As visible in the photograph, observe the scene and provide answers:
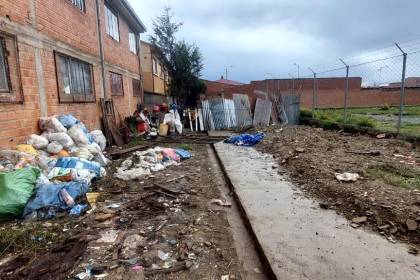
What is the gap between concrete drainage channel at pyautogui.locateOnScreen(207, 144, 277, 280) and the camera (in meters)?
2.62

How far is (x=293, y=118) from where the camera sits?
15.2m

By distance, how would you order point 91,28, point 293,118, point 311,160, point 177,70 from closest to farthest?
point 311,160 → point 91,28 → point 293,118 → point 177,70

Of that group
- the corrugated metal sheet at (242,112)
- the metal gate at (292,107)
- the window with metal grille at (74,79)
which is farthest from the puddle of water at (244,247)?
the metal gate at (292,107)

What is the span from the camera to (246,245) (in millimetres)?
3158

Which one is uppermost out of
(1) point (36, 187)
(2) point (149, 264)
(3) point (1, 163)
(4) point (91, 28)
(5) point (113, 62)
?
(4) point (91, 28)

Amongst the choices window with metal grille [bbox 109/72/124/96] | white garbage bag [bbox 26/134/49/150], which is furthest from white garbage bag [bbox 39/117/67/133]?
window with metal grille [bbox 109/72/124/96]

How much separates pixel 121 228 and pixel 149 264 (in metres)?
0.94

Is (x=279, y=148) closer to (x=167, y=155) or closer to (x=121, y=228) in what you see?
(x=167, y=155)

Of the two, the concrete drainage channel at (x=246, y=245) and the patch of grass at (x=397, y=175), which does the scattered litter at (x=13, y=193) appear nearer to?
the concrete drainage channel at (x=246, y=245)

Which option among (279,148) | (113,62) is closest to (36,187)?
(279,148)

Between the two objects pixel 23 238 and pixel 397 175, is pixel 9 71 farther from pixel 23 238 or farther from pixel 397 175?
pixel 397 175

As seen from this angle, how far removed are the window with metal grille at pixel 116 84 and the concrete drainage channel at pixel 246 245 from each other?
25.3 feet

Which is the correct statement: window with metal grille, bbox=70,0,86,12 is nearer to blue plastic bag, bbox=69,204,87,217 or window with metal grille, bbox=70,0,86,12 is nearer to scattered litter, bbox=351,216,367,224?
blue plastic bag, bbox=69,204,87,217

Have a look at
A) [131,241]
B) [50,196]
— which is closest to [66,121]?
[50,196]
